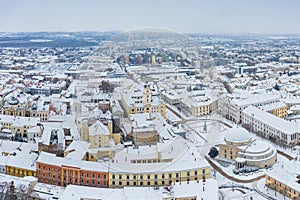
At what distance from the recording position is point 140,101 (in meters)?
8.77

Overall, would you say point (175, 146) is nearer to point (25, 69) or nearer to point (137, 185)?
point (137, 185)

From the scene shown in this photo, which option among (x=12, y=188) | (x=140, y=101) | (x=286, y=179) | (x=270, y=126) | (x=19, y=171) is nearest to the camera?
(x=12, y=188)

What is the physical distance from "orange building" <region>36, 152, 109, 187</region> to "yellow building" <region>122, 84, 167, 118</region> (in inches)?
65.5

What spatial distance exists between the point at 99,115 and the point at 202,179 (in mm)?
2240

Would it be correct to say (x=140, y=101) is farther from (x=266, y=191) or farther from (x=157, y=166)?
(x=266, y=191)

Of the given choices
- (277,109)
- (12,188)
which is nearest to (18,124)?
(12,188)

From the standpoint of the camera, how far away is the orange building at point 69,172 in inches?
253

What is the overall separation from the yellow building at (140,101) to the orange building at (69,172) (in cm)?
166

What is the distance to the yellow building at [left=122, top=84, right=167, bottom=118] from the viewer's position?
7918 mm

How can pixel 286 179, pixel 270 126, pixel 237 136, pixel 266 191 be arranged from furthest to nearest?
pixel 270 126, pixel 237 136, pixel 266 191, pixel 286 179

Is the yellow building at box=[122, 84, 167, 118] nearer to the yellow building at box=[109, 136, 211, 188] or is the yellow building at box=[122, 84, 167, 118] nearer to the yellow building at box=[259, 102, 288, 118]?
the yellow building at box=[109, 136, 211, 188]

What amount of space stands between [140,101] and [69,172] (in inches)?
106

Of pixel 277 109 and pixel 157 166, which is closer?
pixel 157 166

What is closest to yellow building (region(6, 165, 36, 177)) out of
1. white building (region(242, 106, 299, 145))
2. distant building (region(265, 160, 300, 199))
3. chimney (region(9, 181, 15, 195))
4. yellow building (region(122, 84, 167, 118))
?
chimney (region(9, 181, 15, 195))
